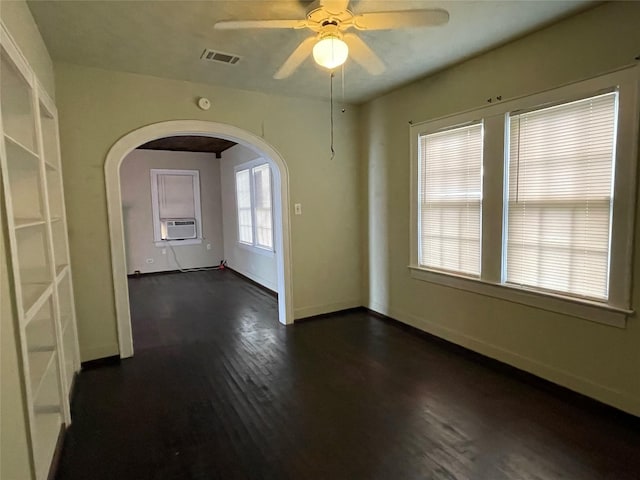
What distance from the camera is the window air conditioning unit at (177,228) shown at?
25.1 feet

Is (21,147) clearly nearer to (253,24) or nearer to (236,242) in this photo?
(253,24)

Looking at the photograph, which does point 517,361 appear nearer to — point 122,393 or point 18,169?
point 122,393

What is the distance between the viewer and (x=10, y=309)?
1478mm

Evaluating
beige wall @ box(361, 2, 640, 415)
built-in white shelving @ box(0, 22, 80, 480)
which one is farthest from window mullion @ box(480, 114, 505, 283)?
built-in white shelving @ box(0, 22, 80, 480)

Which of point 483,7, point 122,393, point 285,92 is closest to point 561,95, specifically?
point 483,7

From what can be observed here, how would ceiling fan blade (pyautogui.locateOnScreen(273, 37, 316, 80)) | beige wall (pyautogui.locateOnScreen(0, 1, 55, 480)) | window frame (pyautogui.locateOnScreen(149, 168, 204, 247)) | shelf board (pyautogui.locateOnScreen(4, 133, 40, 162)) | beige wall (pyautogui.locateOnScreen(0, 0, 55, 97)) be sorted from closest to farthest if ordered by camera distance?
beige wall (pyautogui.locateOnScreen(0, 1, 55, 480)) → shelf board (pyautogui.locateOnScreen(4, 133, 40, 162)) → beige wall (pyautogui.locateOnScreen(0, 0, 55, 97)) → ceiling fan blade (pyautogui.locateOnScreen(273, 37, 316, 80)) → window frame (pyautogui.locateOnScreen(149, 168, 204, 247))

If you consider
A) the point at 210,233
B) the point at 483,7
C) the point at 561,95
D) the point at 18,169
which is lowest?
the point at 210,233

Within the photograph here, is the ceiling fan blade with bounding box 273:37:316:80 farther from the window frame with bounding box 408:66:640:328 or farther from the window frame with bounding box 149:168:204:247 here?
the window frame with bounding box 149:168:204:247

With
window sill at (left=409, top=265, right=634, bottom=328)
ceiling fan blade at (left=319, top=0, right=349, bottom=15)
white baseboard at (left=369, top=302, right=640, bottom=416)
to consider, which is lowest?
white baseboard at (left=369, top=302, right=640, bottom=416)

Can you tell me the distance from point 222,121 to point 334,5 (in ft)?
7.04

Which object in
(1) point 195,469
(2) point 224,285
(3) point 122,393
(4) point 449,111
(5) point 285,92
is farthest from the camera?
(2) point 224,285

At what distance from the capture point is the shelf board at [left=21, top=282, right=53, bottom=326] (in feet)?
5.62

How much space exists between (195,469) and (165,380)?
1.19 metres

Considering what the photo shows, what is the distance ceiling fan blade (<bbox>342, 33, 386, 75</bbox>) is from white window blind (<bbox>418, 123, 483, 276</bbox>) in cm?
126
